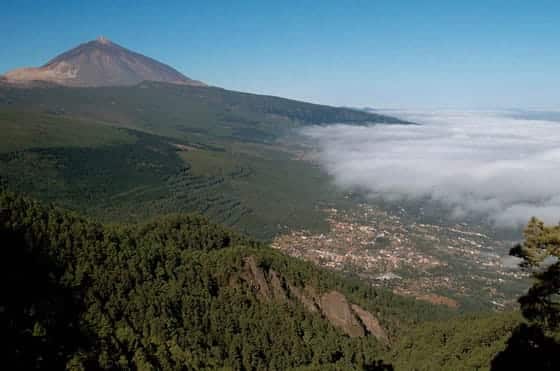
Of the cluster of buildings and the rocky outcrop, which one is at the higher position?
the rocky outcrop

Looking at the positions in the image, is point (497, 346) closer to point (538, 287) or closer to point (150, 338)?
point (538, 287)

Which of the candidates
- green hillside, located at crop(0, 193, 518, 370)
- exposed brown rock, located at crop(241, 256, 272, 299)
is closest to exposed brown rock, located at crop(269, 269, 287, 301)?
green hillside, located at crop(0, 193, 518, 370)

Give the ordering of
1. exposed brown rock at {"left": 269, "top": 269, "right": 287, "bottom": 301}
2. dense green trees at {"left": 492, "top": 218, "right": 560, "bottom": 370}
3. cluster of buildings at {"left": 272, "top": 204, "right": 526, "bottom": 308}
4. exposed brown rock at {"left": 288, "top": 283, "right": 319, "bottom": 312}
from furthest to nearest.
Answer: cluster of buildings at {"left": 272, "top": 204, "right": 526, "bottom": 308} < exposed brown rock at {"left": 288, "top": 283, "right": 319, "bottom": 312} < exposed brown rock at {"left": 269, "top": 269, "right": 287, "bottom": 301} < dense green trees at {"left": 492, "top": 218, "right": 560, "bottom": 370}

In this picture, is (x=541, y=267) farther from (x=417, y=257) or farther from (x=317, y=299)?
(x=417, y=257)

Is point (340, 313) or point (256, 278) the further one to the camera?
point (340, 313)

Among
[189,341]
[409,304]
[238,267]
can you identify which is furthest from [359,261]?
[189,341]

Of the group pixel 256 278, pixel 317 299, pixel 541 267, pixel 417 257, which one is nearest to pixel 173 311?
pixel 256 278

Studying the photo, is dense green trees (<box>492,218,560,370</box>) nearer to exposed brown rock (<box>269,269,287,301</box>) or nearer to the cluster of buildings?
exposed brown rock (<box>269,269,287,301</box>)
